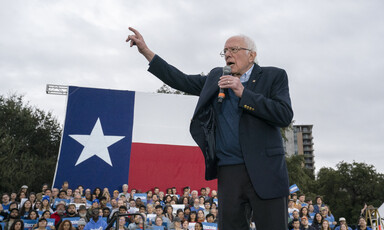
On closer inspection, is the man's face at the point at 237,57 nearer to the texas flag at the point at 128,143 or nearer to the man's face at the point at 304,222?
the man's face at the point at 304,222

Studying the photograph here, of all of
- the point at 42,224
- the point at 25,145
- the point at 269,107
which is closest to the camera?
the point at 269,107

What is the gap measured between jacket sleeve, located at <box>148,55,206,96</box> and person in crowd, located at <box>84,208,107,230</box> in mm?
6146

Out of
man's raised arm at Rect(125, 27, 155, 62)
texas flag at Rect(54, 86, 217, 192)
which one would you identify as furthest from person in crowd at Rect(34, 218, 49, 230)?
man's raised arm at Rect(125, 27, 155, 62)

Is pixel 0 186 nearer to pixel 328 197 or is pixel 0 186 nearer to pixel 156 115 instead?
pixel 156 115

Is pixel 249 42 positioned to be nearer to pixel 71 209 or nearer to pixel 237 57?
pixel 237 57

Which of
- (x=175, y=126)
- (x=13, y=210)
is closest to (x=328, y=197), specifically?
(x=175, y=126)

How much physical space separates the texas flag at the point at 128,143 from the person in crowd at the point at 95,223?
13.5ft

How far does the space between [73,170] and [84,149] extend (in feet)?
2.47

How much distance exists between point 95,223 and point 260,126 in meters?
6.67

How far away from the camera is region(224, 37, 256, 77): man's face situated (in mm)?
2008

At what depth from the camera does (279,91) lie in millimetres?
1917

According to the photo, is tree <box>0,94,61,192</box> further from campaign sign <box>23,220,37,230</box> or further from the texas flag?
campaign sign <box>23,220,37,230</box>

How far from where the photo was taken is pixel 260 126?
1.86 meters

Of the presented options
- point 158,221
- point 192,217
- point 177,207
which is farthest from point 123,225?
point 177,207
